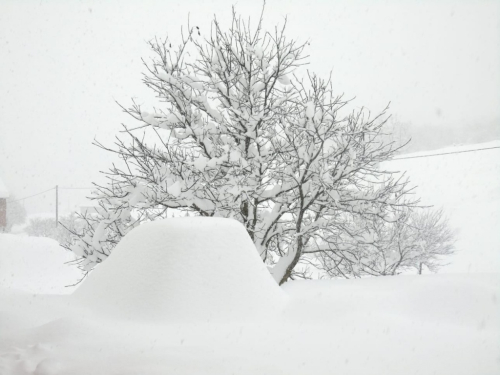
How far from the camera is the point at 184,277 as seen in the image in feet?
12.6

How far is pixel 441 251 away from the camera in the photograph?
2225 cm

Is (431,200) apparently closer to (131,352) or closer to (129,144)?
(129,144)

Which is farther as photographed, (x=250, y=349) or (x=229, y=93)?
(x=229, y=93)

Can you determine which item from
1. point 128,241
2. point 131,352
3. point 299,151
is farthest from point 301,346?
point 299,151

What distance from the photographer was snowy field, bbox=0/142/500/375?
289 cm

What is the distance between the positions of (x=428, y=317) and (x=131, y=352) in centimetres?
265

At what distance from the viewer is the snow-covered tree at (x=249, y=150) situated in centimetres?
827

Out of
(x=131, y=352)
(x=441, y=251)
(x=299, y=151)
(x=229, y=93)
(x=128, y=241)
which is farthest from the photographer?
(x=441, y=251)

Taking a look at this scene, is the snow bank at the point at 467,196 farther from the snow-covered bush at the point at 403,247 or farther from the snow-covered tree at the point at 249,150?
the snow-covered tree at the point at 249,150

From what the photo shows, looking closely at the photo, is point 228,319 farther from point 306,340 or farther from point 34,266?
point 34,266

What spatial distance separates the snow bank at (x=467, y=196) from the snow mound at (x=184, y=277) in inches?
1438

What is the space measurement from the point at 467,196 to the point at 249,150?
179 feet

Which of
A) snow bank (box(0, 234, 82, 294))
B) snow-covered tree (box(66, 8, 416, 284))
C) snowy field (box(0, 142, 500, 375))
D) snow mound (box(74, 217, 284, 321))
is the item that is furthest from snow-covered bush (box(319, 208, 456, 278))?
snow bank (box(0, 234, 82, 294))

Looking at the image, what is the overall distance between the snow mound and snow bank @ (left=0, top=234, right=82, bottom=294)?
17.6 m
